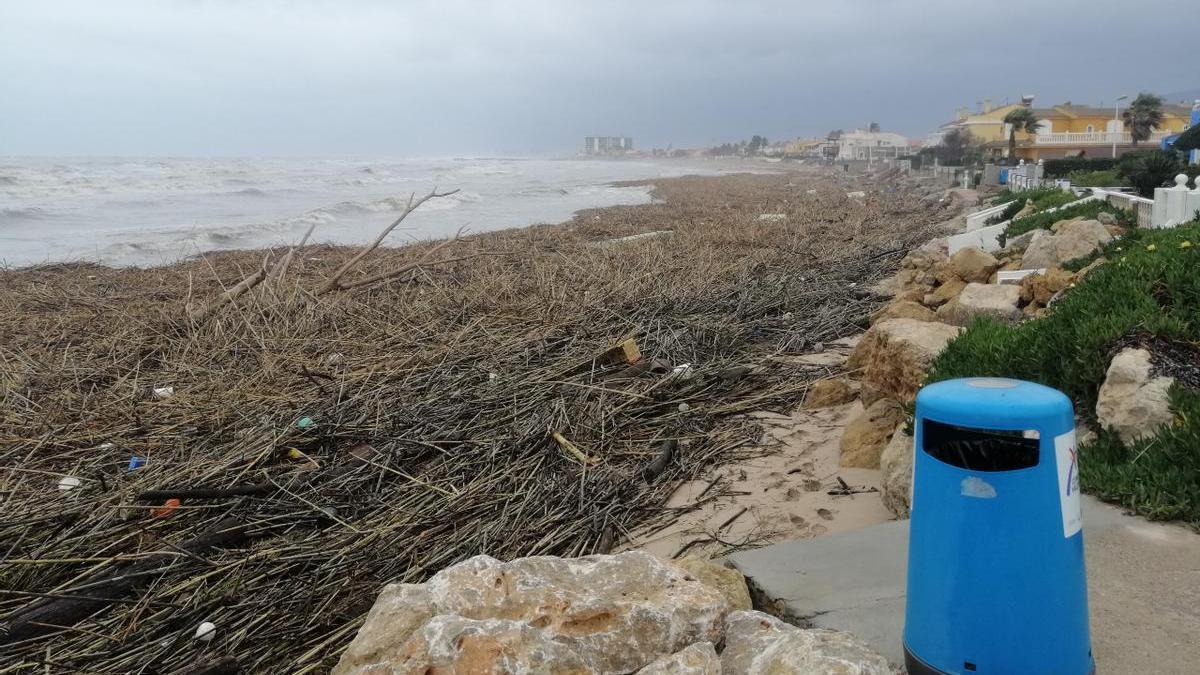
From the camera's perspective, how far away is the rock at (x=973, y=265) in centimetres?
900

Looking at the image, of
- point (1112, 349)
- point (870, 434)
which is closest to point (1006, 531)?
point (1112, 349)

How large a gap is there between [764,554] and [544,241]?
15.2 metres

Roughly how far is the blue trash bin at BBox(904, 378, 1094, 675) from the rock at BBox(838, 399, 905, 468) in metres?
2.91

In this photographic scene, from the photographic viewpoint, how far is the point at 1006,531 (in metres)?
2.02

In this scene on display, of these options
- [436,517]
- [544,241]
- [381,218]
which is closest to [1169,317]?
[436,517]

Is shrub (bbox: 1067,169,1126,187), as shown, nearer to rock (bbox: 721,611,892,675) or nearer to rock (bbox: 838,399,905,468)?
rock (bbox: 838,399,905,468)

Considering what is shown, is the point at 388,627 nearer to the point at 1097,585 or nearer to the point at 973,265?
the point at 1097,585

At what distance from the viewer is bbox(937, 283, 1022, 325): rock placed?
667cm

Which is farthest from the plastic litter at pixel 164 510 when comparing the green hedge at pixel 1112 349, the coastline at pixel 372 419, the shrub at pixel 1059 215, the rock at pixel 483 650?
the shrub at pixel 1059 215

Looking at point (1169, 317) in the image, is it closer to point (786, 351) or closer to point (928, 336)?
point (928, 336)

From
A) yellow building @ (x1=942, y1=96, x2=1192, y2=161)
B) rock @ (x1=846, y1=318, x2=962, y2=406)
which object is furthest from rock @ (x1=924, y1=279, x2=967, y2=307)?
yellow building @ (x1=942, y1=96, x2=1192, y2=161)

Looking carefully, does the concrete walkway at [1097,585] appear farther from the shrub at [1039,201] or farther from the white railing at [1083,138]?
the white railing at [1083,138]

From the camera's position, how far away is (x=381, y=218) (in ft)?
108

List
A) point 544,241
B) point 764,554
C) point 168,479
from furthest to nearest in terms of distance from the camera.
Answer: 1. point 544,241
2. point 168,479
3. point 764,554
